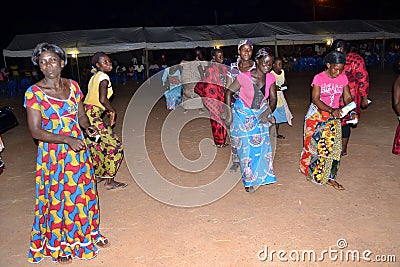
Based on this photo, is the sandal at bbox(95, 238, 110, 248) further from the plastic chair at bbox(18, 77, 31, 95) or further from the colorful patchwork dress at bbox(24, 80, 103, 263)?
the plastic chair at bbox(18, 77, 31, 95)

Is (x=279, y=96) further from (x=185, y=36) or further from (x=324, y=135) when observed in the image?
(x=185, y=36)

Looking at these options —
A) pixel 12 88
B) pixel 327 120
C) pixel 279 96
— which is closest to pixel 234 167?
pixel 327 120

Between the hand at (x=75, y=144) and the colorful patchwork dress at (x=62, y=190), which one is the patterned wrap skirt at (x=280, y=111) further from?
the hand at (x=75, y=144)

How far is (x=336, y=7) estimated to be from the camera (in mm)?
37344

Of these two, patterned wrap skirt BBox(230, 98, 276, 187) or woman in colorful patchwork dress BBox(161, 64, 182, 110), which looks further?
woman in colorful patchwork dress BBox(161, 64, 182, 110)

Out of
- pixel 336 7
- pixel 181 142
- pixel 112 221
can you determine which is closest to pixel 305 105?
pixel 181 142

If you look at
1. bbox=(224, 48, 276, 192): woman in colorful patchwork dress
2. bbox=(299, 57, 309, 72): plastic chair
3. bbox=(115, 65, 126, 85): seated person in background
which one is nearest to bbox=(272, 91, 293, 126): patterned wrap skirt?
bbox=(224, 48, 276, 192): woman in colorful patchwork dress

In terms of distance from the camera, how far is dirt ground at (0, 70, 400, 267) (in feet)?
10.5

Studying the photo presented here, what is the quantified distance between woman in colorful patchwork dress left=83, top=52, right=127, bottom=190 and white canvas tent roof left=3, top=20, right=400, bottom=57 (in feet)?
37.4

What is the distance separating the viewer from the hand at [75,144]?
9.24ft

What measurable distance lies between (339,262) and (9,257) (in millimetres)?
2815

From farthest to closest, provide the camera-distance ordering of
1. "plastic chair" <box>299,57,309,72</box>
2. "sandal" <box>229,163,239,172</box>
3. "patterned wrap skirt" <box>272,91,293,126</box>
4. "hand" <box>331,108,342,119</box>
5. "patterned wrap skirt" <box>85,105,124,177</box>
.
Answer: "plastic chair" <box>299,57,309,72</box>, "patterned wrap skirt" <box>272,91,293,126</box>, "sandal" <box>229,163,239,172</box>, "patterned wrap skirt" <box>85,105,124,177</box>, "hand" <box>331,108,342,119</box>

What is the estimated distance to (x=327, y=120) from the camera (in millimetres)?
4328

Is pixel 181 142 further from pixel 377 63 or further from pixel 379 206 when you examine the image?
pixel 377 63
